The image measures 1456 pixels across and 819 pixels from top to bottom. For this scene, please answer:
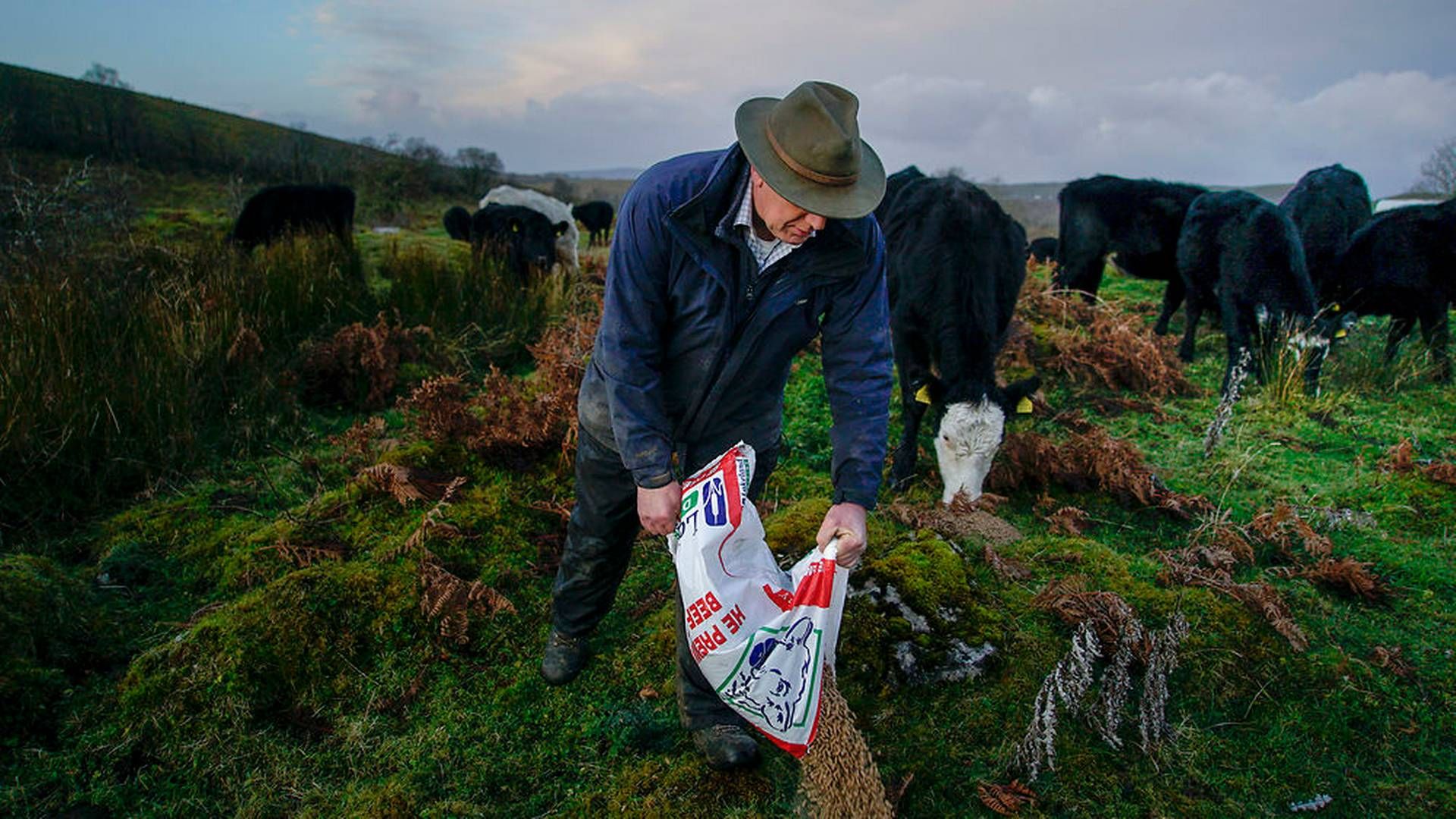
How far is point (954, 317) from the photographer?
5023 mm

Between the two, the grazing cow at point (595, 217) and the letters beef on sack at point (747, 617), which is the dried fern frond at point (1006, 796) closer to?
the letters beef on sack at point (747, 617)

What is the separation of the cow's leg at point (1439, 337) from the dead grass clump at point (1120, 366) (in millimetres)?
2822

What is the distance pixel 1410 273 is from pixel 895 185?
603 cm

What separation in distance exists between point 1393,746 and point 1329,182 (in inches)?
416

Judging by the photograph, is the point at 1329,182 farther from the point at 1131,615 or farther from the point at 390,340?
the point at 390,340

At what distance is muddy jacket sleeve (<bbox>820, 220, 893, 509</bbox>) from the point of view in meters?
2.47

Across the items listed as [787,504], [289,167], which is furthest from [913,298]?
[289,167]

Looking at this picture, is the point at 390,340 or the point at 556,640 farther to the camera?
the point at 390,340

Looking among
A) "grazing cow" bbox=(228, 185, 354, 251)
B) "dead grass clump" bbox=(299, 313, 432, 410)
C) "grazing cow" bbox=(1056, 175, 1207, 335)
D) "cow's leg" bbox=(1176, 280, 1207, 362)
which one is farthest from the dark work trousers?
"grazing cow" bbox=(228, 185, 354, 251)

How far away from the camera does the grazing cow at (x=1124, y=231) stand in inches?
393

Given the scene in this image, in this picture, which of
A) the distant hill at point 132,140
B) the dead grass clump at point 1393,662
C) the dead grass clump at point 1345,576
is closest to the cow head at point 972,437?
the dead grass clump at point 1345,576

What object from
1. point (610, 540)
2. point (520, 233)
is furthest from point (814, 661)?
point (520, 233)

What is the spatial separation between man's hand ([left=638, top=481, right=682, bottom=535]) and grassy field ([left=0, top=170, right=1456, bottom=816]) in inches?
41.0

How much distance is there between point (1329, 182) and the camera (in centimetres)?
1049
